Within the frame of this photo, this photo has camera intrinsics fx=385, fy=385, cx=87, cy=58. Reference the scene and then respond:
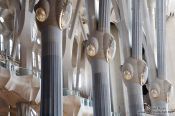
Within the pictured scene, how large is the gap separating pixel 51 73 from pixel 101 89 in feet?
12.6

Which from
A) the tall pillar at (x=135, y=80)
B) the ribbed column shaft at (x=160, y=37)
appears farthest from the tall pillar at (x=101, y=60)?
the ribbed column shaft at (x=160, y=37)

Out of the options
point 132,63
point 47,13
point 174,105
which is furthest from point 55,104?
point 174,105

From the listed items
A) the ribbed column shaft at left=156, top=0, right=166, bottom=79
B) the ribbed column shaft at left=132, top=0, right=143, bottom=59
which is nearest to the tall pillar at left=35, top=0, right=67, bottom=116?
the ribbed column shaft at left=132, top=0, right=143, bottom=59

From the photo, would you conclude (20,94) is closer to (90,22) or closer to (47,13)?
(90,22)

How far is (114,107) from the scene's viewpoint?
2709 centimetres

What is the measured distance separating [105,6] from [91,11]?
1.85ft

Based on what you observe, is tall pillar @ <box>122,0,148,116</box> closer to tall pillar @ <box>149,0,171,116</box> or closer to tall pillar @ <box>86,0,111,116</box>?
tall pillar @ <box>149,0,171,116</box>

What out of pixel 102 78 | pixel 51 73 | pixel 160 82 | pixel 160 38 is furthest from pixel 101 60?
pixel 160 38

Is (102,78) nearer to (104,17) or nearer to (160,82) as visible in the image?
(104,17)

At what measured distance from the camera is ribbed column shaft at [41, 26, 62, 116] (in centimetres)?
940

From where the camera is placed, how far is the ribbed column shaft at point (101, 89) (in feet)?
42.2

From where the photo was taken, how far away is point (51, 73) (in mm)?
9703

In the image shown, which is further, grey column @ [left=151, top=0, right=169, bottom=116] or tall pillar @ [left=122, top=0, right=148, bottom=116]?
grey column @ [left=151, top=0, right=169, bottom=116]

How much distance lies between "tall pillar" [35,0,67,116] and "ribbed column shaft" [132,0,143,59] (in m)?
6.42
